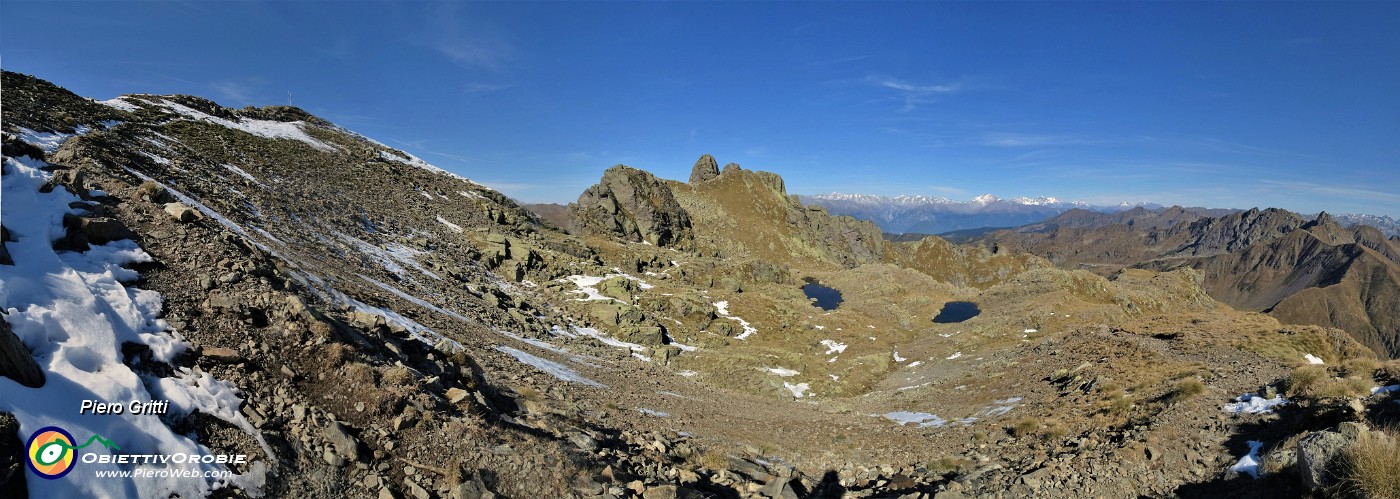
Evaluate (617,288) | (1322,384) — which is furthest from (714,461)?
(617,288)

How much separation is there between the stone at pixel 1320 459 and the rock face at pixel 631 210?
→ 77.7m

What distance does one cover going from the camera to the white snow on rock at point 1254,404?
1226cm

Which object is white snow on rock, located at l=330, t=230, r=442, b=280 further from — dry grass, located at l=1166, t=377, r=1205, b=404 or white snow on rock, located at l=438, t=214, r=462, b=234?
dry grass, located at l=1166, t=377, r=1205, b=404

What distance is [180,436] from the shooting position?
7.29 metres

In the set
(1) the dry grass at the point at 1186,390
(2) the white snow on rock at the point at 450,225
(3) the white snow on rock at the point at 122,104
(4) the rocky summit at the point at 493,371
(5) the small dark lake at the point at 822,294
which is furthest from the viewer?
(5) the small dark lake at the point at 822,294

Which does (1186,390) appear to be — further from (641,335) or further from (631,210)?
(631,210)

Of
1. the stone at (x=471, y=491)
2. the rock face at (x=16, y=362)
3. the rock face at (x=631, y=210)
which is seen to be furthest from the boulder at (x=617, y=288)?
the rock face at (x=631, y=210)

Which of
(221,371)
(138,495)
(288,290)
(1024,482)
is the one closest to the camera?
(138,495)

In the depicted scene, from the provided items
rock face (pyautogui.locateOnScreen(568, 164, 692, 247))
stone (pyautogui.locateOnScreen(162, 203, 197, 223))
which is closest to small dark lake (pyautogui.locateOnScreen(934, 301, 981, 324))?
rock face (pyautogui.locateOnScreen(568, 164, 692, 247))

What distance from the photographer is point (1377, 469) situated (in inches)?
264

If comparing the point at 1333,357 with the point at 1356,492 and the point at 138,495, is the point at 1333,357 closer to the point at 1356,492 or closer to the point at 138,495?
the point at 1356,492

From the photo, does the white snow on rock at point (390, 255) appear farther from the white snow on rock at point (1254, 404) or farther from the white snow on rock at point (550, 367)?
the white snow on rock at point (1254, 404)

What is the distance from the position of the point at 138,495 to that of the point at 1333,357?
3310 centimetres

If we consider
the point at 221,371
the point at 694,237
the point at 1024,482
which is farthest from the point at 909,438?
the point at 694,237
